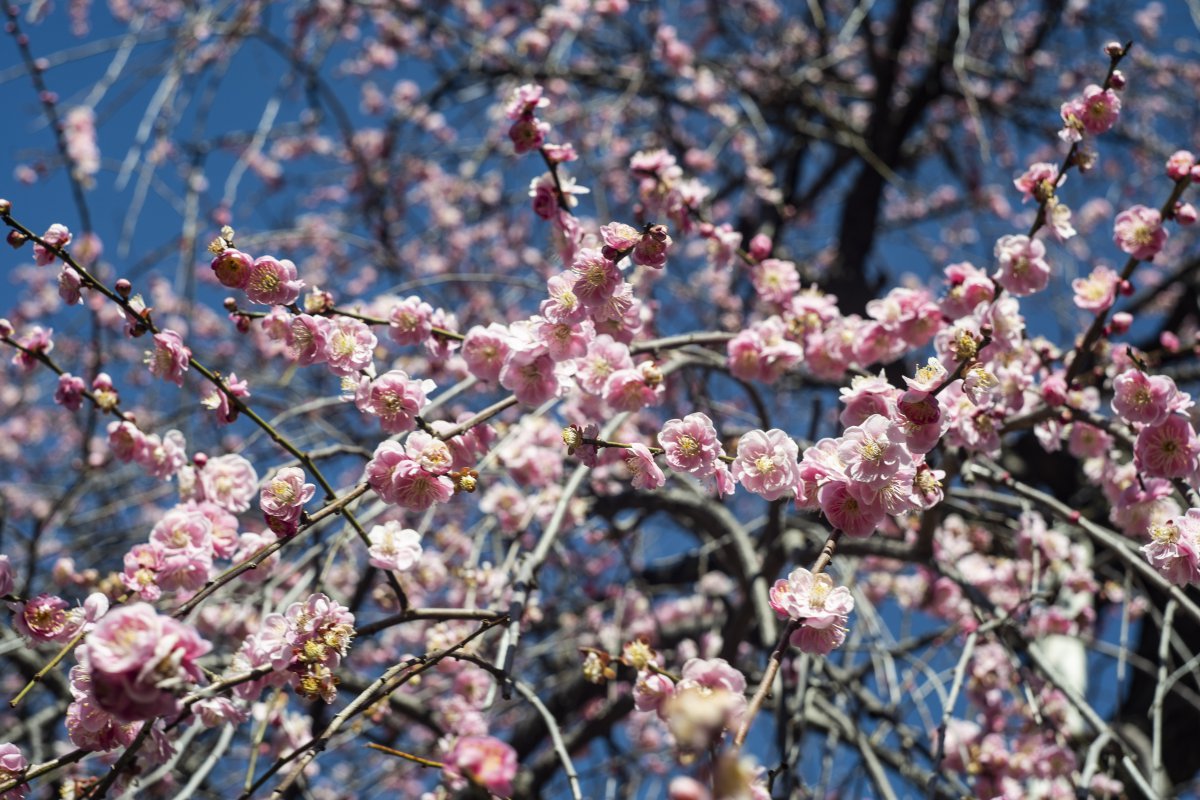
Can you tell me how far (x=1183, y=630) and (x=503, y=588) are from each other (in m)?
3.08

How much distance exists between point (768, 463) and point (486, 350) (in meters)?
0.57

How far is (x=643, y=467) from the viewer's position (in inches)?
57.8

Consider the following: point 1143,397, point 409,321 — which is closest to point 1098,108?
point 1143,397

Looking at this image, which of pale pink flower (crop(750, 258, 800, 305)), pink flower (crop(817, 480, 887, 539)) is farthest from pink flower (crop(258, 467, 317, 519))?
pale pink flower (crop(750, 258, 800, 305))

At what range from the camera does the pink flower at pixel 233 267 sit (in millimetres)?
1519

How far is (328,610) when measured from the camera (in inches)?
53.5

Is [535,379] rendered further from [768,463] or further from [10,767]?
[10,767]

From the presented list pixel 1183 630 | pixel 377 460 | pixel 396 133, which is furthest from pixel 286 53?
pixel 1183 630

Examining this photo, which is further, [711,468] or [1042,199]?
[1042,199]

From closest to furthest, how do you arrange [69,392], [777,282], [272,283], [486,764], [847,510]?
[486,764], [847,510], [272,283], [69,392], [777,282]

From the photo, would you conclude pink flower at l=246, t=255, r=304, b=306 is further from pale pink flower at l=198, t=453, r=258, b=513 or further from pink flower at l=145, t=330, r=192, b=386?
pale pink flower at l=198, t=453, r=258, b=513

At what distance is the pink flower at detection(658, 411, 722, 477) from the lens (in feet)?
4.82

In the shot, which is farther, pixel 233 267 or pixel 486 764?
pixel 233 267

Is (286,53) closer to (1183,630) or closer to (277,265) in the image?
(277,265)
